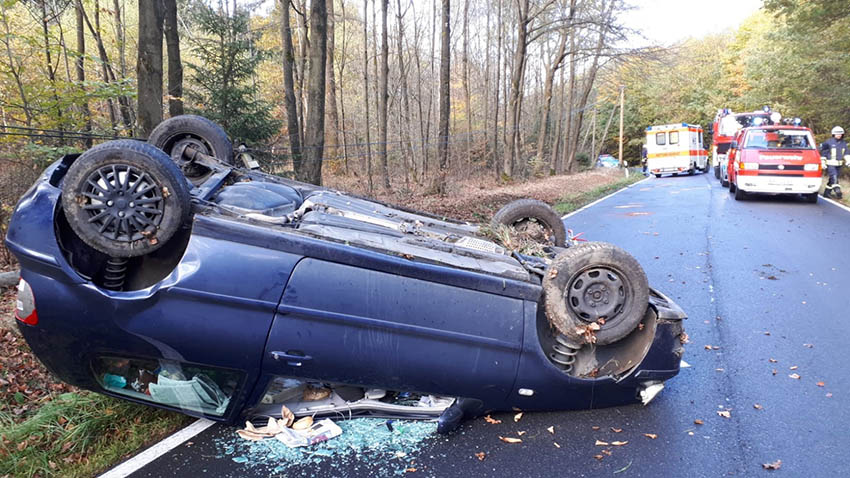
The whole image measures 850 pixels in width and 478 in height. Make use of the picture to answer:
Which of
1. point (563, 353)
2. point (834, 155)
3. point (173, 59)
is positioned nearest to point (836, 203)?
point (834, 155)

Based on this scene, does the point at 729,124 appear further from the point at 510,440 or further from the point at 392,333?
the point at 392,333

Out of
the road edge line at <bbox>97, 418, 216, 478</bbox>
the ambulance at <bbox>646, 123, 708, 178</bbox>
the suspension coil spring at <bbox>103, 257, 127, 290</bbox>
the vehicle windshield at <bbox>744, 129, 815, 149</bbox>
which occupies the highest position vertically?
the ambulance at <bbox>646, 123, 708, 178</bbox>

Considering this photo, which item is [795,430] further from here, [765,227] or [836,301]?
[765,227]

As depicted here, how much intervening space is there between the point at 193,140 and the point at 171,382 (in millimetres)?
2589

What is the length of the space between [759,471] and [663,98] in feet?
187

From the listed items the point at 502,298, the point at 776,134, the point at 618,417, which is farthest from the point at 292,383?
the point at 776,134

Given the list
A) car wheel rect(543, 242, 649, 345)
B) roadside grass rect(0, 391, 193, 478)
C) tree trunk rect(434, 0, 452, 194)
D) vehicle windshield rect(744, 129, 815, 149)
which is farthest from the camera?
tree trunk rect(434, 0, 452, 194)

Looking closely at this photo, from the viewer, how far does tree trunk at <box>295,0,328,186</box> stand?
36.7ft

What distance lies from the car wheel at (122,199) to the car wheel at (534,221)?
2.84 metres

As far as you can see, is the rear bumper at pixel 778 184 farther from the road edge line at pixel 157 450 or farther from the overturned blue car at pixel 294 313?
the road edge line at pixel 157 450

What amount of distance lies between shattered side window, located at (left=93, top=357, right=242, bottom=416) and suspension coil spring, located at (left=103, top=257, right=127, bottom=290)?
39 centimetres

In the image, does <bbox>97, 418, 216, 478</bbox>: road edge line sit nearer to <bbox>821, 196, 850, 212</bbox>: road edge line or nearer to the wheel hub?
the wheel hub

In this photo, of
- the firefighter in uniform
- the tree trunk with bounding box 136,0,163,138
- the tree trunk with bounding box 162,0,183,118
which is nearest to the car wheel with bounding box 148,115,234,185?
the tree trunk with bounding box 136,0,163,138

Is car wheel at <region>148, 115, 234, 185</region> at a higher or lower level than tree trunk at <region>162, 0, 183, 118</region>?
lower
